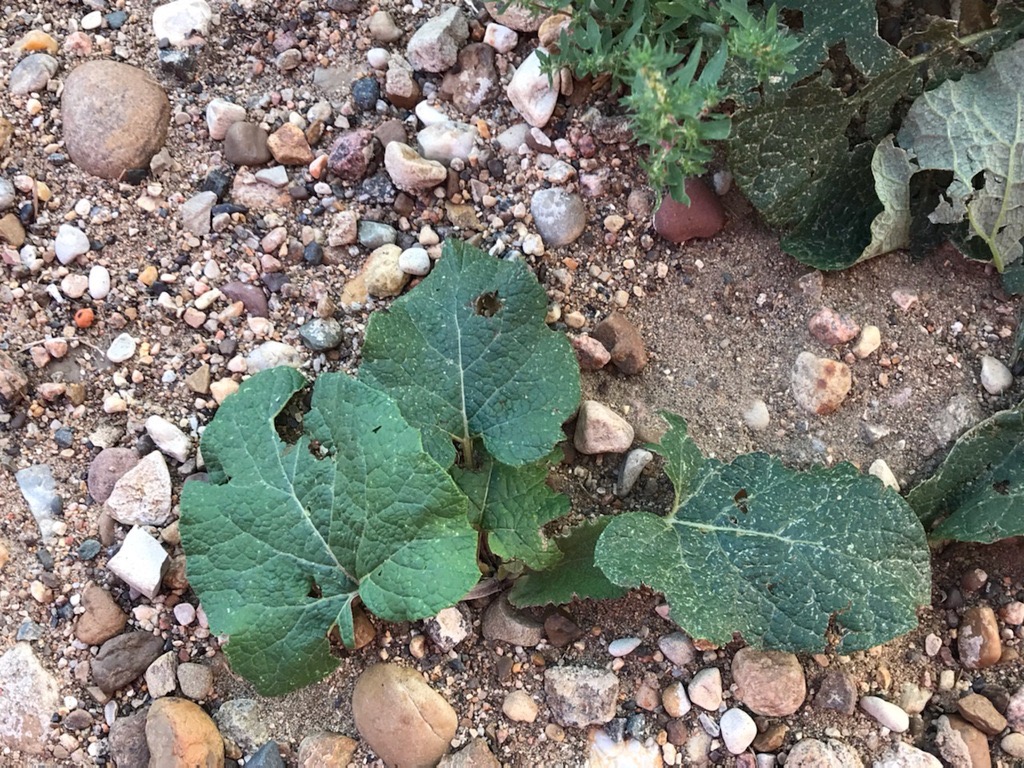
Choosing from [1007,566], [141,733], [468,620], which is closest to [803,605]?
[1007,566]

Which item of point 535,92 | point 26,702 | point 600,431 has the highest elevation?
point 535,92

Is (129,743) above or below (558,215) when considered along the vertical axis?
below

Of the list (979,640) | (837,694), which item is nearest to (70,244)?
(837,694)

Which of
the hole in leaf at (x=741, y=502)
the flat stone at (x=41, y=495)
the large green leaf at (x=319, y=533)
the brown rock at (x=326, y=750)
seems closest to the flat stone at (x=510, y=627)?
the large green leaf at (x=319, y=533)

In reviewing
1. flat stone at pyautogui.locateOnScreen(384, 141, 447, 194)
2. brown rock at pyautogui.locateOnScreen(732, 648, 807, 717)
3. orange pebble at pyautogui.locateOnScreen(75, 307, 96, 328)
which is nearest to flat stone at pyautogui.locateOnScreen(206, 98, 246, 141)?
flat stone at pyautogui.locateOnScreen(384, 141, 447, 194)

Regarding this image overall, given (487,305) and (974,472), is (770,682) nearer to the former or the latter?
(974,472)

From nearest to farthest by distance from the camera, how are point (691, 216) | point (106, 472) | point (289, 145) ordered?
point (106, 472) → point (691, 216) → point (289, 145)

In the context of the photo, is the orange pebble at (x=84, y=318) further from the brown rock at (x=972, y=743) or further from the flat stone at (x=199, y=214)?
the brown rock at (x=972, y=743)

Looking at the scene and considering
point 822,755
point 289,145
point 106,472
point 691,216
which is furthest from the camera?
point 289,145
